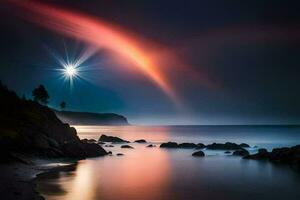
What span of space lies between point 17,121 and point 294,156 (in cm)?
5944

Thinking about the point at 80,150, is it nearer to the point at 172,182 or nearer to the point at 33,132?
the point at 33,132

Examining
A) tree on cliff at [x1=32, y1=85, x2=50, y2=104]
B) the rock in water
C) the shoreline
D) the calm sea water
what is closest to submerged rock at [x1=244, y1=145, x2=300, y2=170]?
the calm sea water

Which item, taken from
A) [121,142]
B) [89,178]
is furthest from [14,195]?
[121,142]

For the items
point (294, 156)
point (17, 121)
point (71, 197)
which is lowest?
point (71, 197)

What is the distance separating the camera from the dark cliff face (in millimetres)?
66312

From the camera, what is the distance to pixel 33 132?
71438mm

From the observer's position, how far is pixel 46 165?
61.4 meters

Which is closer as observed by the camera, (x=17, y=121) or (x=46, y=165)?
(x=46, y=165)

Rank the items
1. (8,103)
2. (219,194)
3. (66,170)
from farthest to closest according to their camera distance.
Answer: (8,103)
(66,170)
(219,194)

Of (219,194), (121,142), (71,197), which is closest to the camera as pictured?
(71,197)

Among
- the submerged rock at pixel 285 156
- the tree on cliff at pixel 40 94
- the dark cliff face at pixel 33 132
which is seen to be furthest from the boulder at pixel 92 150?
the tree on cliff at pixel 40 94

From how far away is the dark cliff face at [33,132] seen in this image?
66.3 meters

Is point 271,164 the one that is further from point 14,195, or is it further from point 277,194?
point 14,195

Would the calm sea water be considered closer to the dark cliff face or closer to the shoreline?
the shoreline
